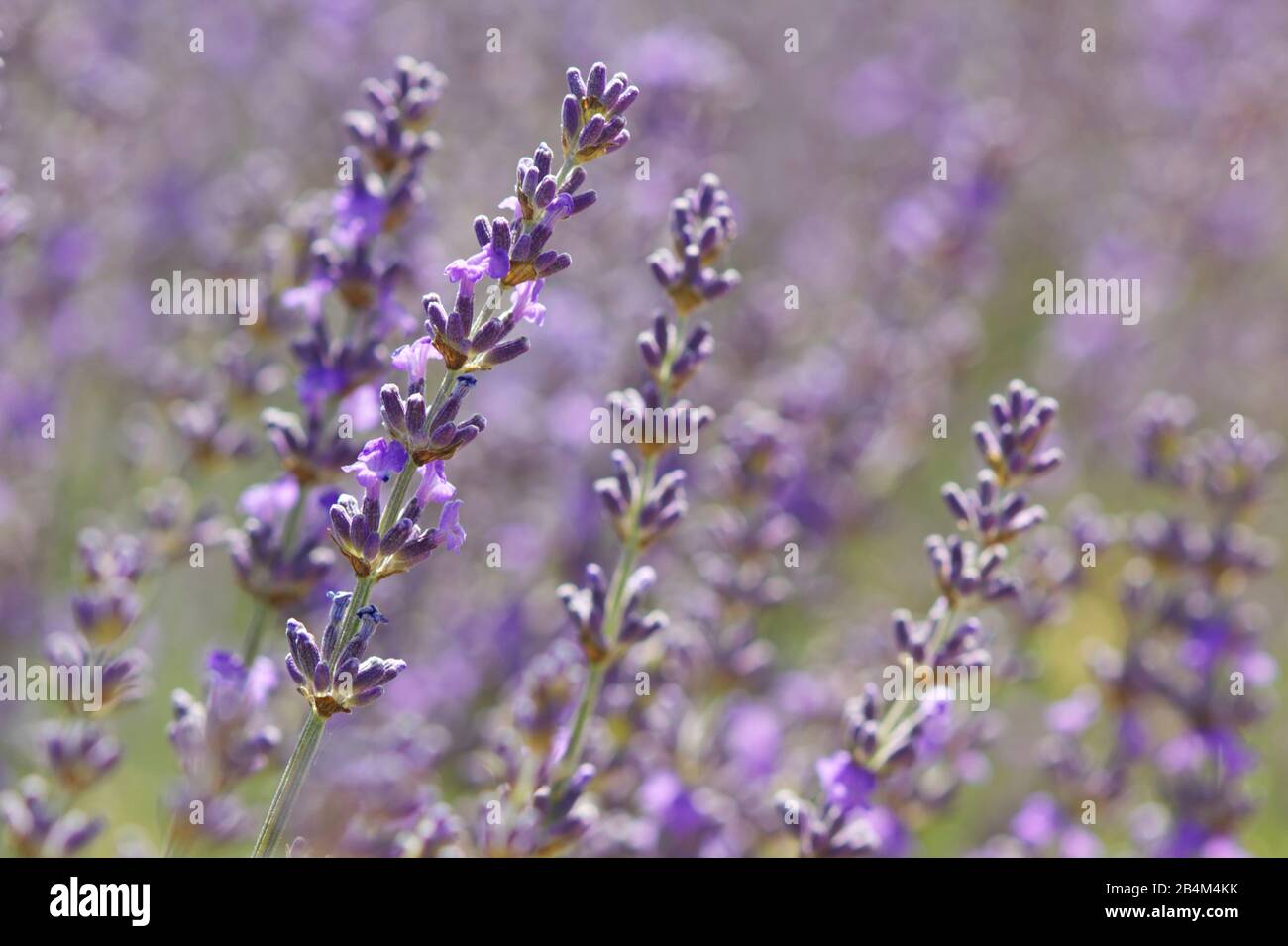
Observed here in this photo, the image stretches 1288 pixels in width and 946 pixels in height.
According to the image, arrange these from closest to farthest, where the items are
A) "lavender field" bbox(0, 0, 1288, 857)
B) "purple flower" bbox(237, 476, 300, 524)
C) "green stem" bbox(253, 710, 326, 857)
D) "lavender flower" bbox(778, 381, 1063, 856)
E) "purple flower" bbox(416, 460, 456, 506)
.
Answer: "green stem" bbox(253, 710, 326, 857) → "purple flower" bbox(416, 460, 456, 506) → "lavender flower" bbox(778, 381, 1063, 856) → "lavender field" bbox(0, 0, 1288, 857) → "purple flower" bbox(237, 476, 300, 524)

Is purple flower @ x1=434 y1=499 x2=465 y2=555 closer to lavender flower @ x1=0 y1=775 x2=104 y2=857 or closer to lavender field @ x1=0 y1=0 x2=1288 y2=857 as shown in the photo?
lavender field @ x1=0 y1=0 x2=1288 y2=857

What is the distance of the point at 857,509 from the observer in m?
5.69

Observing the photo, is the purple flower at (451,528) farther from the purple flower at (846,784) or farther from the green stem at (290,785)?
the purple flower at (846,784)

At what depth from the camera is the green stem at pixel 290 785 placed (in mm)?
2475

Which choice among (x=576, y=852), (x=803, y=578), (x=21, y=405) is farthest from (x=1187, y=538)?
(x=21, y=405)

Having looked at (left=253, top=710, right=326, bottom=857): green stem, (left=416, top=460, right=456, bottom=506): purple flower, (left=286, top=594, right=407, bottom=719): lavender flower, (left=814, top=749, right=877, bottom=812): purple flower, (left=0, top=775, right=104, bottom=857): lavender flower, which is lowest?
(left=0, top=775, right=104, bottom=857): lavender flower

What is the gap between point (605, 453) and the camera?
5.51m

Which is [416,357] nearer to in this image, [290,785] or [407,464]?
[407,464]

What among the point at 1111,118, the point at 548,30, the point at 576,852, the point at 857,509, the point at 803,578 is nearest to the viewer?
the point at 576,852

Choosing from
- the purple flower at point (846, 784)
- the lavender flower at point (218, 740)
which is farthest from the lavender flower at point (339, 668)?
the purple flower at point (846, 784)

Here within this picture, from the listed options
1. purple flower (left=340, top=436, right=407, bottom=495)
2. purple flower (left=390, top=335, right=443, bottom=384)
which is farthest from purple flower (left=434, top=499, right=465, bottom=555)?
purple flower (left=390, top=335, right=443, bottom=384)

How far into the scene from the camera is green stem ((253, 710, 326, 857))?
247 cm
